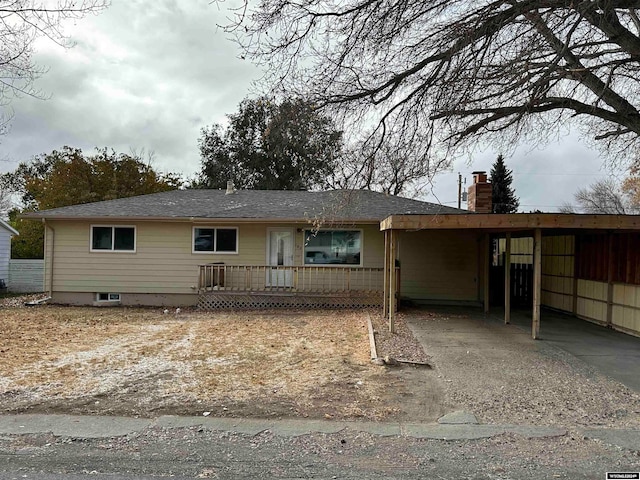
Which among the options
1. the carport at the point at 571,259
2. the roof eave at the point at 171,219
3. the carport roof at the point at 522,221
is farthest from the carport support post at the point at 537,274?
the roof eave at the point at 171,219

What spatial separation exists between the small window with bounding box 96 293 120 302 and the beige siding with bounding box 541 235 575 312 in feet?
41.8

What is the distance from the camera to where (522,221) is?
8.64 metres

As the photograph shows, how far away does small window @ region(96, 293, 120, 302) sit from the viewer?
575 inches

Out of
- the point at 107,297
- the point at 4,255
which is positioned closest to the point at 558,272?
the point at 107,297

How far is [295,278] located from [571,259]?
7.37 metres

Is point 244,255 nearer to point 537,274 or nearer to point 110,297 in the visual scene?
point 110,297

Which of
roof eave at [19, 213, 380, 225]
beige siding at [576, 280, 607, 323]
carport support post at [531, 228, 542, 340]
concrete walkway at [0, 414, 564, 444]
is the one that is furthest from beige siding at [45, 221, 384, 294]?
concrete walkway at [0, 414, 564, 444]

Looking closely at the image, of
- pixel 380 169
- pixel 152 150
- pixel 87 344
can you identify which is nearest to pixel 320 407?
pixel 380 169

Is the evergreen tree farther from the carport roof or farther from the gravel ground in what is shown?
the gravel ground

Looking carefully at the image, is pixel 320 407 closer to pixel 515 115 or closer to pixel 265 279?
pixel 515 115

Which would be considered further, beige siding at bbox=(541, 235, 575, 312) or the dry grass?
beige siding at bbox=(541, 235, 575, 312)

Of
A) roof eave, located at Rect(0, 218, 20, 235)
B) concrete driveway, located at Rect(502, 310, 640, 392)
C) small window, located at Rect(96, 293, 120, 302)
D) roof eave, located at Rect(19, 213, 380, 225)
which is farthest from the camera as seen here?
roof eave, located at Rect(0, 218, 20, 235)

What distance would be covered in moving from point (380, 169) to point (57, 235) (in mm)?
10842

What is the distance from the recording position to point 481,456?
3922 mm
